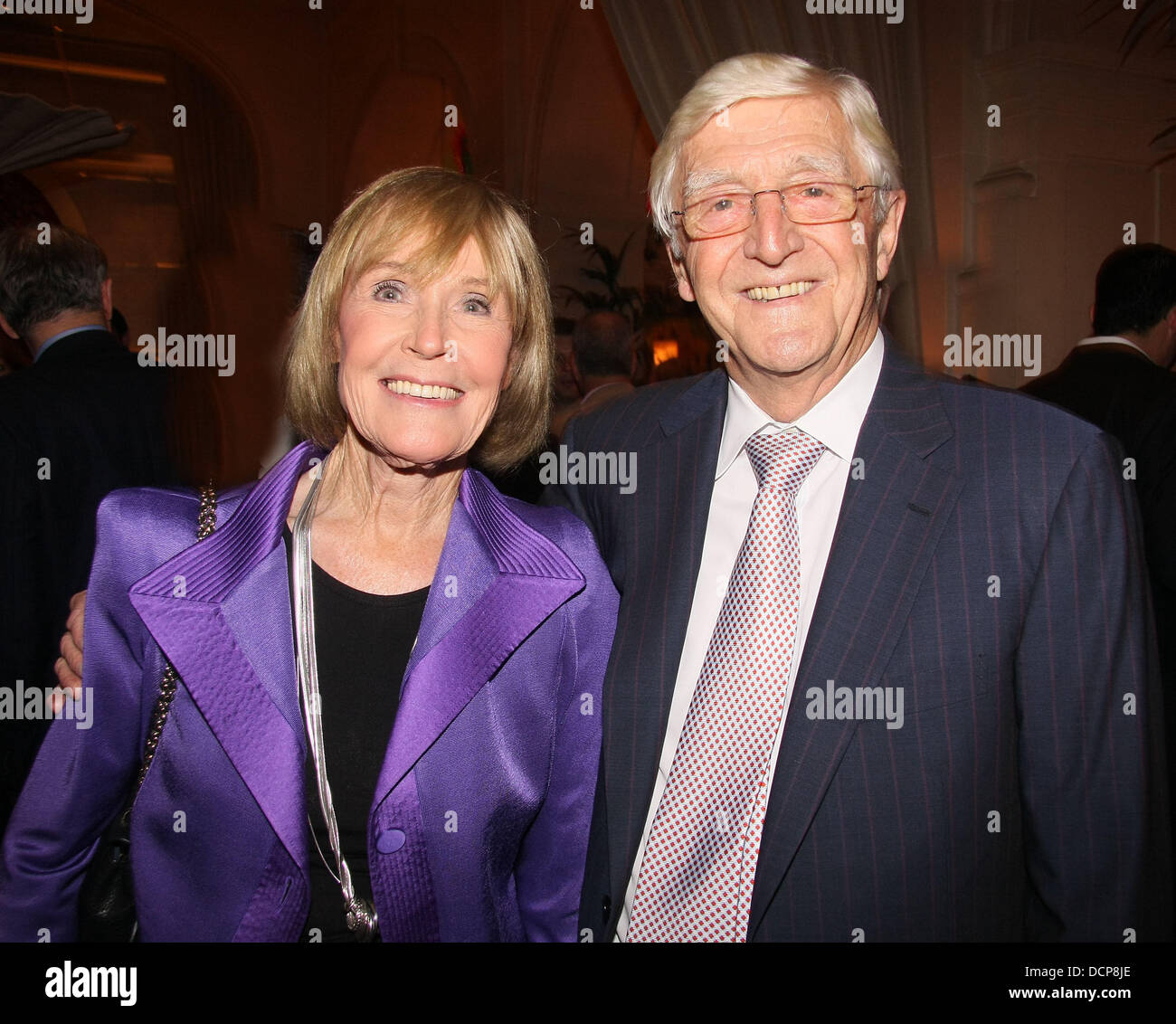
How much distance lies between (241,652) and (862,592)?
104cm

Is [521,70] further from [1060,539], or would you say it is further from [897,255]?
[1060,539]

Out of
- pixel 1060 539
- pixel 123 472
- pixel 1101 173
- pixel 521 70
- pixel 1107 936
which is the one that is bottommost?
pixel 1107 936

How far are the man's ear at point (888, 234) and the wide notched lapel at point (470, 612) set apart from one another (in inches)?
33.0

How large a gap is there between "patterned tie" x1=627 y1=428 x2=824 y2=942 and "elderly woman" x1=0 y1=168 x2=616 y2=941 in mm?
258

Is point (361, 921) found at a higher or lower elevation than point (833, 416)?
lower

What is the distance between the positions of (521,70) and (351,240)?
5.24 metres

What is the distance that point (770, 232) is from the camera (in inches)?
67.3

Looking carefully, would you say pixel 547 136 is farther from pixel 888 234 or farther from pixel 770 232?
pixel 770 232

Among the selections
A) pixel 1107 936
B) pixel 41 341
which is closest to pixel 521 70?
pixel 41 341

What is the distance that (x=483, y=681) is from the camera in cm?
168
